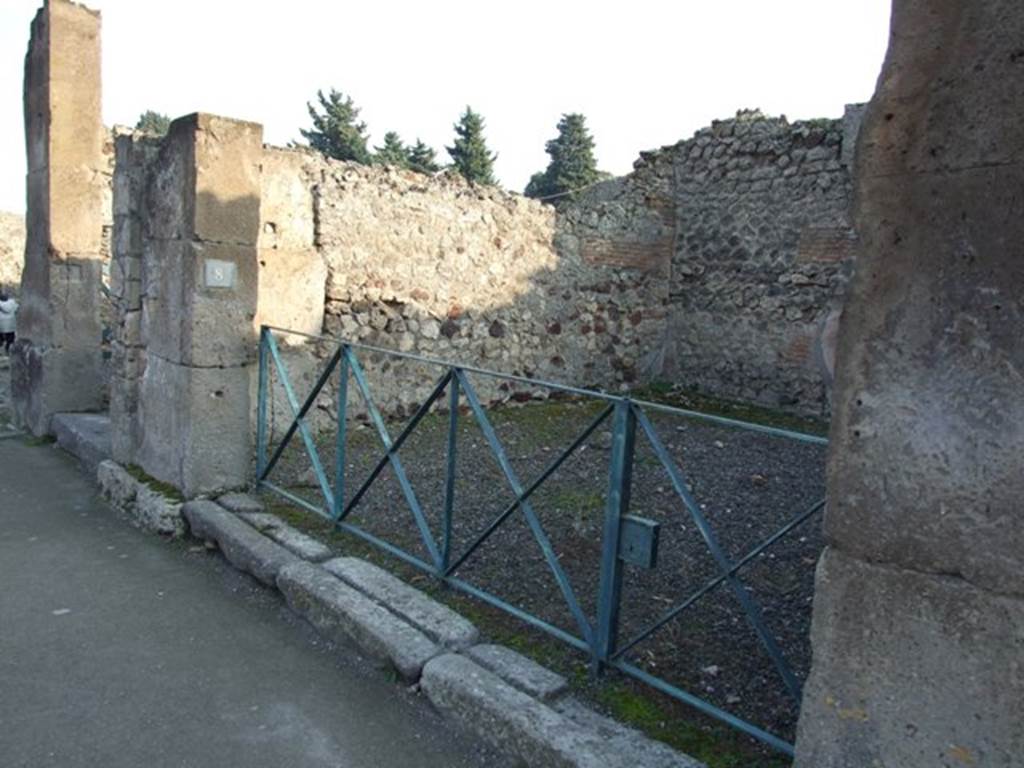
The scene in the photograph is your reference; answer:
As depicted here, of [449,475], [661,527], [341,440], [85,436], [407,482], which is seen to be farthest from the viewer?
[85,436]

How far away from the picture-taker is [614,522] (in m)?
2.86

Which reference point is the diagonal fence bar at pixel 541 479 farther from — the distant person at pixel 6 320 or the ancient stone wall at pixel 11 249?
the ancient stone wall at pixel 11 249

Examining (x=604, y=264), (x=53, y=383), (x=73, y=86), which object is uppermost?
(x=73, y=86)

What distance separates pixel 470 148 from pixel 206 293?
86.2 ft

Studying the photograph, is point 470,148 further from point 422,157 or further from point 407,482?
point 407,482

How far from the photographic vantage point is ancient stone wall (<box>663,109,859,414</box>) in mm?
8398

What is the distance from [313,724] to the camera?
2809mm

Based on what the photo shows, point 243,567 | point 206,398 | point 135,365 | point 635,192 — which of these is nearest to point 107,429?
point 135,365

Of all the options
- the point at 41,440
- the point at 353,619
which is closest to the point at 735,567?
the point at 353,619

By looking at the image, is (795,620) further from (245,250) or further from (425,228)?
(425,228)

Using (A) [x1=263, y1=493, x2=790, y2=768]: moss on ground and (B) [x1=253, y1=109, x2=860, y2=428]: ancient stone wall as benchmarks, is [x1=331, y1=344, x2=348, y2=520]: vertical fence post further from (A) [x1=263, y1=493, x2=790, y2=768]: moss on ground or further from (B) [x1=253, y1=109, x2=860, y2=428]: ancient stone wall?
(B) [x1=253, y1=109, x2=860, y2=428]: ancient stone wall

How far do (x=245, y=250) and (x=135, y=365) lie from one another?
4.35 ft

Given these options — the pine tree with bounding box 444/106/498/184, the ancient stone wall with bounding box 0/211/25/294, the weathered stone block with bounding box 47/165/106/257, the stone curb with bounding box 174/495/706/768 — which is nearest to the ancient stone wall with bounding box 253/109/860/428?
the weathered stone block with bounding box 47/165/106/257

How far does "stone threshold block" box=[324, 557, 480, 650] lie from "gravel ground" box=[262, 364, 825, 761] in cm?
39
